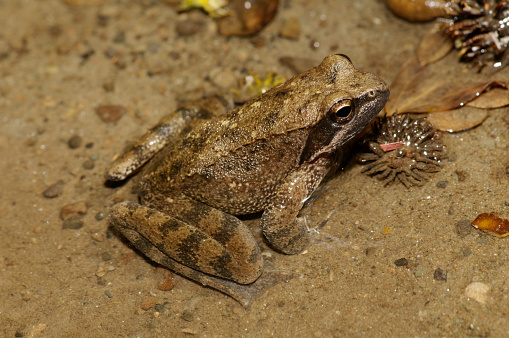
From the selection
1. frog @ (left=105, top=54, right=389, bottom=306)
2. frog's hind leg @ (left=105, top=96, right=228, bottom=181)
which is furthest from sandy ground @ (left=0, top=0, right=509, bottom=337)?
frog's hind leg @ (left=105, top=96, right=228, bottom=181)

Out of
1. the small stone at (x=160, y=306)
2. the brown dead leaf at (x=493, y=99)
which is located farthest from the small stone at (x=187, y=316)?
the brown dead leaf at (x=493, y=99)

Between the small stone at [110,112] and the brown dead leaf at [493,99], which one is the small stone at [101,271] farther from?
the brown dead leaf at [493,99]

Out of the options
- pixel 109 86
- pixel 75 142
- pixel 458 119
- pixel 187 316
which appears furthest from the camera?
pixel 109 86

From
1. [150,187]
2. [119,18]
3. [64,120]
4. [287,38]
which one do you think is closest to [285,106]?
[150,187]

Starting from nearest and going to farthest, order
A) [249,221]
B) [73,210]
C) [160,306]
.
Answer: [160,306] < [249,221] < [73,210]

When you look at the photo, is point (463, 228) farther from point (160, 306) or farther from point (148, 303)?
point (148, 303)

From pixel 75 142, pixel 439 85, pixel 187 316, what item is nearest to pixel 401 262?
pixel 187 316

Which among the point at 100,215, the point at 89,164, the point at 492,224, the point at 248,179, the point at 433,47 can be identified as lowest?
the point at 100,215
